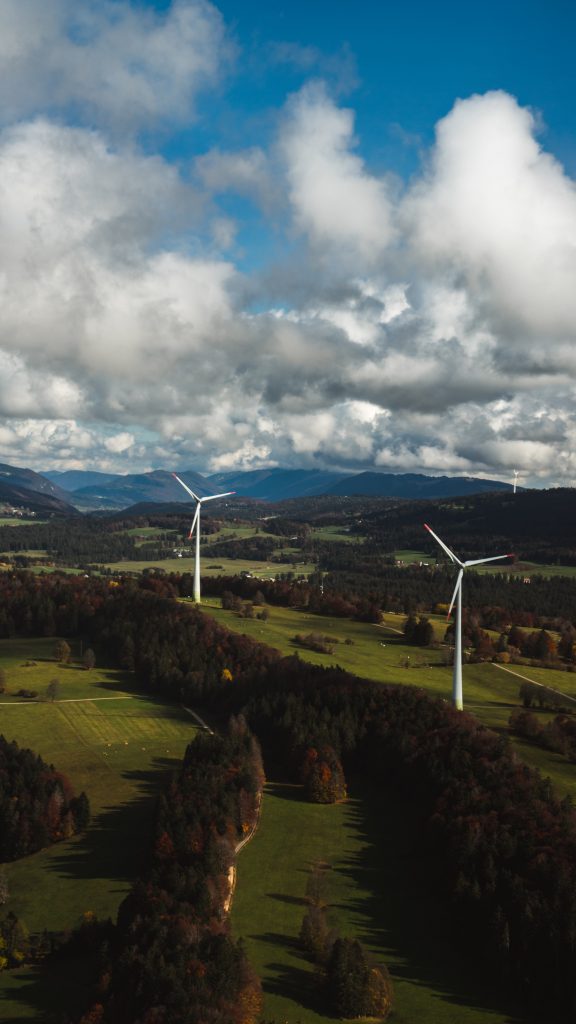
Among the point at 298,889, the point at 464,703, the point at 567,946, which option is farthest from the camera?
the point at 464,703

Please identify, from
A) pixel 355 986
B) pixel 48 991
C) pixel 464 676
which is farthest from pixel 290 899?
pixel 464 676

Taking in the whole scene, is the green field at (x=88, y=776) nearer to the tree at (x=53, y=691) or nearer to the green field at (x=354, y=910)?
the tree at (x=53, y=691)

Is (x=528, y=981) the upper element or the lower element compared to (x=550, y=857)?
lower

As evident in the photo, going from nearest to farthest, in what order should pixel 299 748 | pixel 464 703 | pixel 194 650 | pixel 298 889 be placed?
pixel 298 889, pixel 299 748, pixel 464 703, pixel 194 650

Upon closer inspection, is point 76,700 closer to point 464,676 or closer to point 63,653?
point 63,653

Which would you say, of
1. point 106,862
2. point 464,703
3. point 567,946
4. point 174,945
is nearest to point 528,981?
point 567,946

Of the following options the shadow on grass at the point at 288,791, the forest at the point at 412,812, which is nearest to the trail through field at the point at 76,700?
the forest at the point at 412,812

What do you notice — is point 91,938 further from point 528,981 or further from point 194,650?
point 194,650

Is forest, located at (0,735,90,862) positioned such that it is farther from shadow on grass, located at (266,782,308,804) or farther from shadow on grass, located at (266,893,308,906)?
shadow on grass, located at (266,893,308,906)
